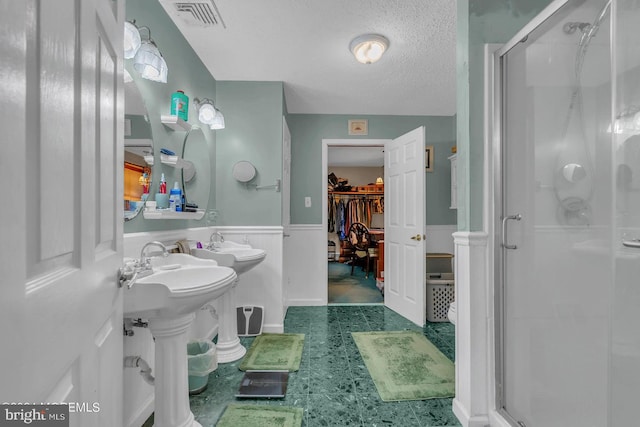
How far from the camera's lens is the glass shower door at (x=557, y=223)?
1097 mm

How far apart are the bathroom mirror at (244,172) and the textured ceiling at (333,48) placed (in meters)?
0.85

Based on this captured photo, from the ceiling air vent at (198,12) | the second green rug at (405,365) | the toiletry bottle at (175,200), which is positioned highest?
the ceiling air vent at (198,12)

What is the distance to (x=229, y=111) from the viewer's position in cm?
291

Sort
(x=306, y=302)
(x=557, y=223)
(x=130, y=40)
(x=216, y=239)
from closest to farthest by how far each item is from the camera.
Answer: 1. (x=557, y=223)
2. (x=130, y=40)
3. (x=216, y=239)
4. (x=306, y=302)

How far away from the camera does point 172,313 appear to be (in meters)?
1.22

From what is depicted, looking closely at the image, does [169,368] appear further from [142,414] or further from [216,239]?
[216,239]

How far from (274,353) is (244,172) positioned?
163cm

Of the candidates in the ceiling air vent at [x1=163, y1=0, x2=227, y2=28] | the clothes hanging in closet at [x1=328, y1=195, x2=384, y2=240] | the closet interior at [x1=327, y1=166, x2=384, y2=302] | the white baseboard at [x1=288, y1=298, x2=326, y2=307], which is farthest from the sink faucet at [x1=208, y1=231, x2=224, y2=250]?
the clothes hanging in closet at [x1=328, y1=195, x2=384, y2=240]

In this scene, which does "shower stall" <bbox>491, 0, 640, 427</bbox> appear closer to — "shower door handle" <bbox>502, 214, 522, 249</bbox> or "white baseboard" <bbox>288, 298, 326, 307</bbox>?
"shower door handle" <bbox>502, 214, 522, 249</bbox>

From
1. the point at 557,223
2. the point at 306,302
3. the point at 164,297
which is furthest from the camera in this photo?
the point at 306,302

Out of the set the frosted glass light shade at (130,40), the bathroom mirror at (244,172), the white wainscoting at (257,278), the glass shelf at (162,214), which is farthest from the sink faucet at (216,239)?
the frosted glass light shade at (130,40)

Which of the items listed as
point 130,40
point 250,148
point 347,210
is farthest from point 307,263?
point 347,210

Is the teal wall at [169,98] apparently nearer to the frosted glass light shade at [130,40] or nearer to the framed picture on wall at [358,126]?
the frosted glass light shade at [130,40]

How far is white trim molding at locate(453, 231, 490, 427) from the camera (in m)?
1.55
